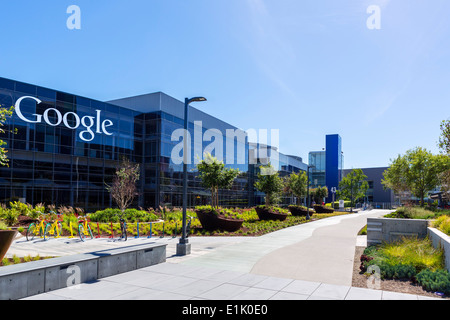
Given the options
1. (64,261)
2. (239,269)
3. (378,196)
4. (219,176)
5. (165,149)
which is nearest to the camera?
(64,261)

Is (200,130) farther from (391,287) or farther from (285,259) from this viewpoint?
(391,287)

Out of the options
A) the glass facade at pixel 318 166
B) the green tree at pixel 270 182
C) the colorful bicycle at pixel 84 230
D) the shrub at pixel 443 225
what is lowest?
the colorful bicycle at pixel 84 230

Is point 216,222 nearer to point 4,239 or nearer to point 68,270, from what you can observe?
point 68,270

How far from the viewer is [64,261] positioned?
315 inches

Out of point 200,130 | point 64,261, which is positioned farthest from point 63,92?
point 64,261

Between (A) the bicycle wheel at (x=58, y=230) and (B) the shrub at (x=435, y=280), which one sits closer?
(B) the shrub at (x=435, y=280)

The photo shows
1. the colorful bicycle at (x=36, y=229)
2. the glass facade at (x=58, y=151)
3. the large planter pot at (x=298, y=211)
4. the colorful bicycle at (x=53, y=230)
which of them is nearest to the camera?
the colorful bicycle at (x=36, y=229)

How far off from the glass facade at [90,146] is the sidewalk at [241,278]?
1897cm

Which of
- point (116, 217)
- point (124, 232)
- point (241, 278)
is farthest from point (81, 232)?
point (241, 278)

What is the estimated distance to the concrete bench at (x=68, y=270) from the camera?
6.77 metres

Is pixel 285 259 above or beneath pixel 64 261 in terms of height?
beneath

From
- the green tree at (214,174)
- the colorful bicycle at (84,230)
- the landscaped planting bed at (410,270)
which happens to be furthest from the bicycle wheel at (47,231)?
the landscaped planting bed at (410,270)

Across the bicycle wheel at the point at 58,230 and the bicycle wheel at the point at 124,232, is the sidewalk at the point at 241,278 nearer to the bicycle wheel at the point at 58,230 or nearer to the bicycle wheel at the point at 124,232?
the bicycle wheel at the point at 124,232
